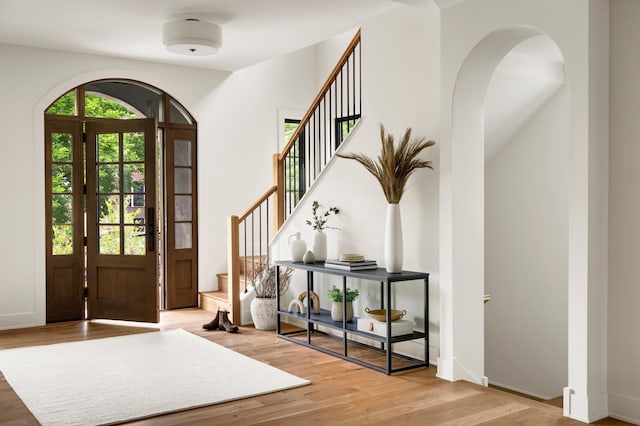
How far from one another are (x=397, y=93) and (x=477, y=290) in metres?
1.69

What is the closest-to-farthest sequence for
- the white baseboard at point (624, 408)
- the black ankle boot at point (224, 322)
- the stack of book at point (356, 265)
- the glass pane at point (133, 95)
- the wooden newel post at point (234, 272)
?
1. the white baseboard at point (624, 408)
2. the stack of book at point (356, 265)
3. the black ankle boot at point (224, 322)
4. the wooden newel post at point (234, 272)
5. the glass pane at point (133, 95)

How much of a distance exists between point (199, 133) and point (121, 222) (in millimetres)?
1461

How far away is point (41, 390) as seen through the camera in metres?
4.16

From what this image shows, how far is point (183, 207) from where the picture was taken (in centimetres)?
738

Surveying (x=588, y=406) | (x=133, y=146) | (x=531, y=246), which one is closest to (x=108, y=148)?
(x=133, y=146)

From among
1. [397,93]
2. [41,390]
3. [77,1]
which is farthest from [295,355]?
[77,1]

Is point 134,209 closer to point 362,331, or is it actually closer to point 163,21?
point 163,21

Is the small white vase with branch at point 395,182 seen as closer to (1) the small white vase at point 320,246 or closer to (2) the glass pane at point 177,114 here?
(1) the small white vase at point 320,246

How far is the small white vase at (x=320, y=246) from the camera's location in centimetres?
567

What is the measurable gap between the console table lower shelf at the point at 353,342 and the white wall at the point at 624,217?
1406 mm

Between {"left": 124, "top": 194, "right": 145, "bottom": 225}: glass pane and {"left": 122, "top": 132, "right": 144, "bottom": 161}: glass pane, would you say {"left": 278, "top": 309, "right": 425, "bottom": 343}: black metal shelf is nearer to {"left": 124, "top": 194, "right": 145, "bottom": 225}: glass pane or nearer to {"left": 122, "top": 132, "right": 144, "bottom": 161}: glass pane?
{"left": 124, "top": 194, "right": 145, "bottom": 225}: glass pane

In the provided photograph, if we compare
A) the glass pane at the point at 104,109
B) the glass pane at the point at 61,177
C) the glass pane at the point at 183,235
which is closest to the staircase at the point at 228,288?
the glass pane at the point at 183,235

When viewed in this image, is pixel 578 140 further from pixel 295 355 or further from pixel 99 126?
pixel 99 126

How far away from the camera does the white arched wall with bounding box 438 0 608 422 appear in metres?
3.54
